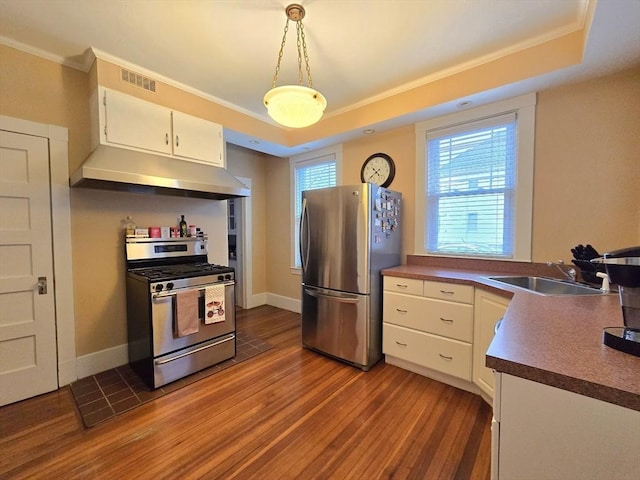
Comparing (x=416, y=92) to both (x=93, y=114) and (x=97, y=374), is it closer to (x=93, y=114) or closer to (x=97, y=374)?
(x=93, y=114)

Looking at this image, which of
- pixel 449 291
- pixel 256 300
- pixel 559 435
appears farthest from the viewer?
pixel 256 300

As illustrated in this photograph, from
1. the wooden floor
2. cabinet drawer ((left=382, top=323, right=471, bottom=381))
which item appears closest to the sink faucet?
cabinet drawer ((left=382, top=323, right=471, bottom=381))

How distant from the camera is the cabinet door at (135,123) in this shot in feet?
7.25

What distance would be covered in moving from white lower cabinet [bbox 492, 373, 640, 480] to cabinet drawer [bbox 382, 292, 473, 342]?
1.46 m

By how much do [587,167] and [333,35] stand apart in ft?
7.20

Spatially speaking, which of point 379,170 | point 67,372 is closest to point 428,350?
point 379,170

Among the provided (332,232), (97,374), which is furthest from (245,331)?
(332,232)

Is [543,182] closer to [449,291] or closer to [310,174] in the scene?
[449,291]

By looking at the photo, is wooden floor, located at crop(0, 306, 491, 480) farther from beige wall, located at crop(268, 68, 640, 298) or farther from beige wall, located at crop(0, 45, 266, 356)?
beige wall, located at crop(268, 68, 640, 298)

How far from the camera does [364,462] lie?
152cm

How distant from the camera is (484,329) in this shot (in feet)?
6.56

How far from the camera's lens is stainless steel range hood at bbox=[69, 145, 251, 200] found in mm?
1991

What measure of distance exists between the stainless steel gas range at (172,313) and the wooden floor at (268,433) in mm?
249

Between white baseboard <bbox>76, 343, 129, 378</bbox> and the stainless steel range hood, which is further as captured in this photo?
white baseboard <bbox>76, 343, 129, 378</bbox>
